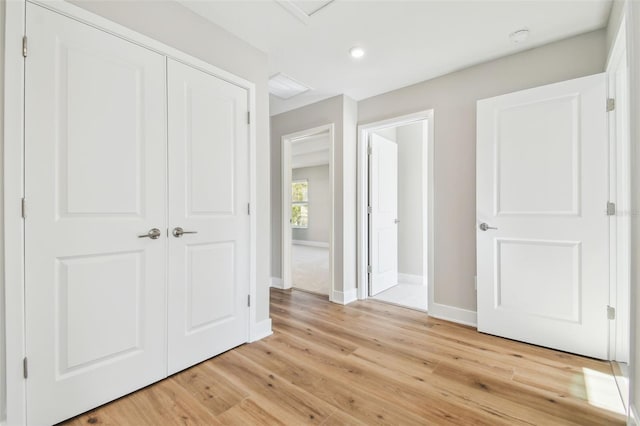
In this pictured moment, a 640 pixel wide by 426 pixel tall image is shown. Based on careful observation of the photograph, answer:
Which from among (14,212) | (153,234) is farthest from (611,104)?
(14,212)

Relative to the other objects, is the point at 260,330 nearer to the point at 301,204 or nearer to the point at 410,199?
the point at 410,199

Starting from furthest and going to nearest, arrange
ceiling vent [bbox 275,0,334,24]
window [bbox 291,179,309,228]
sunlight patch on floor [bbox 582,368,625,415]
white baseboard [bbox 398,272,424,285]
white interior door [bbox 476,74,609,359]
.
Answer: window [bbox 291,179,309,228]
white baseboard [bbox 398,272,424,285]
white interior door [bbox 476,74,609,359]
ceiling vent [bbox 275,0,334,24]
sunlight patch on floor [bbox 582,368,625,415]

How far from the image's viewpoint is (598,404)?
64.1 inches

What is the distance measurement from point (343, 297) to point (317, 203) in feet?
18.6

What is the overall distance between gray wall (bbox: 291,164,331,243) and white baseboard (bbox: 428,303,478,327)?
572 cm

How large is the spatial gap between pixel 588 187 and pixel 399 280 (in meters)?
2.68

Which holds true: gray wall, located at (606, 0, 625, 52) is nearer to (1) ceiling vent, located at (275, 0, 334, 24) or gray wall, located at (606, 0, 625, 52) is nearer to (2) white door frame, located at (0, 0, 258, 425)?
(1) ceiling vent, located at (275, 0, 334, 24)

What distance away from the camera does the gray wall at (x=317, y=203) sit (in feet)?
28.6

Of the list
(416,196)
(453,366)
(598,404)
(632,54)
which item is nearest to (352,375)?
(453,366)

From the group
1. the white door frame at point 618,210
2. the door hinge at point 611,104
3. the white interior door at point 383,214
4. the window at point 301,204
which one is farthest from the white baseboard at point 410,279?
the window at point 301,204

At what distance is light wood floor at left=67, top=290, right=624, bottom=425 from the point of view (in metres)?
1.53

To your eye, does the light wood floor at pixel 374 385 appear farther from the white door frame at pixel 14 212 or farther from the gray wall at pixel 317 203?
the gray wall at pixel 317 203

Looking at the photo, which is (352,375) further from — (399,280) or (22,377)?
(399,280)

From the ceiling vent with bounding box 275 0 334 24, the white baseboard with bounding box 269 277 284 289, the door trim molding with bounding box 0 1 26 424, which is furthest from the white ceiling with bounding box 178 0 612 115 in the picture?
the white baseboard with bounding box 269 277 284 289
